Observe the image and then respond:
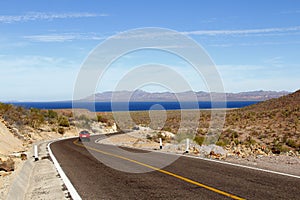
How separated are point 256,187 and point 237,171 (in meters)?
2.91

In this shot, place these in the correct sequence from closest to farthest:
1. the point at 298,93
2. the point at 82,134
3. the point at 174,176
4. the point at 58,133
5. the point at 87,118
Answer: the point at 174,176 < the point at 82,134 < the point at 58,133 < the point at 87,118 < the point at 298,93

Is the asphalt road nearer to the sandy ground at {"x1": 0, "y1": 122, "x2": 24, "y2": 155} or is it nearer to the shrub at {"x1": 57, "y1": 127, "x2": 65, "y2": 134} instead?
the sandy ground at {"x1": 0, "y1": 122, "x2": 24, "y2": 155}

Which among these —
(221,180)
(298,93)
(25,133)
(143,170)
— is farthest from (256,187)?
(298,93)

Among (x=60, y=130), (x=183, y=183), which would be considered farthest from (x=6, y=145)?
(x=60, y=130)

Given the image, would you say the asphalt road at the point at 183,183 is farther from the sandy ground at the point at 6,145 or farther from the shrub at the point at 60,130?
the shrub at the point at 60,130

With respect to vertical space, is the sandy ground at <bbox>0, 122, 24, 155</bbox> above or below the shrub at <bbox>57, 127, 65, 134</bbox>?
above

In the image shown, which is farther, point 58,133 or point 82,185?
point 58,133

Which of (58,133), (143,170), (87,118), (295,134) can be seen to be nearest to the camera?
(143,170)

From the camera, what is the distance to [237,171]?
12492mm

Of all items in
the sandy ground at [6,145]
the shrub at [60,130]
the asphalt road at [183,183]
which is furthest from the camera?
the shrub at [60,130]

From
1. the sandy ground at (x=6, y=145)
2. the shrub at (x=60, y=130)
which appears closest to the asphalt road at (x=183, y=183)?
the sandy ground at (x=6, y=145)

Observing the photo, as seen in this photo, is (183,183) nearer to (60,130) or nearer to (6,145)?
(6,145)

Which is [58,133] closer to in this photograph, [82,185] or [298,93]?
[82,185]

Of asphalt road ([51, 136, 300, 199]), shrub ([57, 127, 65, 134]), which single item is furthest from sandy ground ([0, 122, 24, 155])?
shrub ([57, 127, 65, 134])
